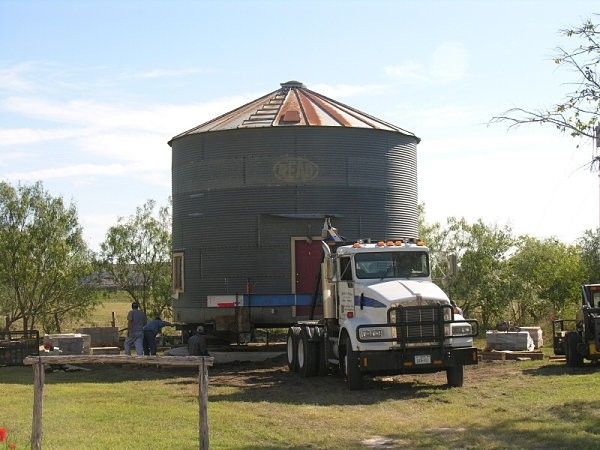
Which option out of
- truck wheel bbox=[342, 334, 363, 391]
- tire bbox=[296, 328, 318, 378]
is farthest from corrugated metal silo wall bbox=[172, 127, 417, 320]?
truck wheel bbox=[342, 334, 363, 391]

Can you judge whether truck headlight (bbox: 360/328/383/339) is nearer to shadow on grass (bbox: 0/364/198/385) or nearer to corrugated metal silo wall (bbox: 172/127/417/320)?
shadow on grass (bbox: 0/364/198/385)

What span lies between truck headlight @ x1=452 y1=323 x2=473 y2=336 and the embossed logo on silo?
8.65 m

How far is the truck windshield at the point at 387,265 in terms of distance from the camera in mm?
18031

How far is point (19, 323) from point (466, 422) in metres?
30.0

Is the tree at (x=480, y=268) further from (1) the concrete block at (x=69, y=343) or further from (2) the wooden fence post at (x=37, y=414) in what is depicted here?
(2) the wooden fence post at (x=37, y=414)

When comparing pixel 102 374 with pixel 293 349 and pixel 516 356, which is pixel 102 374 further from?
pixel 516 356

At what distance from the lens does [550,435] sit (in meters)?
11.7

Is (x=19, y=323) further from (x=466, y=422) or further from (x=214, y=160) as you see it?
(x=466, y=422)

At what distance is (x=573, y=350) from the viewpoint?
20000mm

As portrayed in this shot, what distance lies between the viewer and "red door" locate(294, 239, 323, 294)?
24.5 m

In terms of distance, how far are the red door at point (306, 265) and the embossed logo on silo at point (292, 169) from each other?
1700 mm

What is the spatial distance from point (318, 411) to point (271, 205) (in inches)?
427

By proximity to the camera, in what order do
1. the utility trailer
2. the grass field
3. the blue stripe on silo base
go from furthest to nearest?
the blue stripe on silo base, the utility trailer, the grass field

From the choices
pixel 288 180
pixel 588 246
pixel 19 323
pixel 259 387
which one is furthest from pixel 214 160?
pixel 588 246
